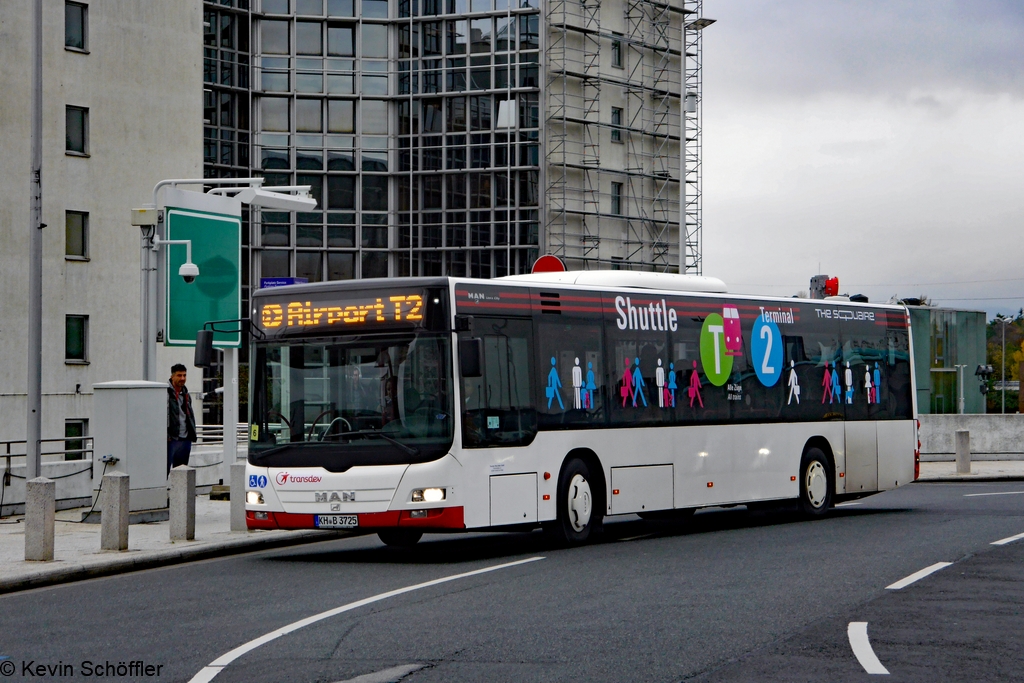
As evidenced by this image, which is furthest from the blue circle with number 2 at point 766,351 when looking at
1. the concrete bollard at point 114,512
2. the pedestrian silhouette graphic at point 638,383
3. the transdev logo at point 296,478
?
the concrete bollard at point 114,512

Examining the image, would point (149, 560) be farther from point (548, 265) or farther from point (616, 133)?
point (616, 133)

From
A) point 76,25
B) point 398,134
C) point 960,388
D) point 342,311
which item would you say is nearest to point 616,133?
point 398,134

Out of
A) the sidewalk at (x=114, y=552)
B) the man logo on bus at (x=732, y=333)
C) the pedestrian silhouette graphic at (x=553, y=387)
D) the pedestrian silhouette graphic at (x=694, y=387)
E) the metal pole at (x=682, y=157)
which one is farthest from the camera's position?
the metal pole at (x=682, y=157)

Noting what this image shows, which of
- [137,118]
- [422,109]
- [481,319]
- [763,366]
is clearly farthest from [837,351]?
[422,109]

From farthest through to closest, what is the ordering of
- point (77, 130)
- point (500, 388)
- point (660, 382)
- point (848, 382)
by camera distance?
point (77, 130), point (848, 382), point (660, 382), point (500, 388)

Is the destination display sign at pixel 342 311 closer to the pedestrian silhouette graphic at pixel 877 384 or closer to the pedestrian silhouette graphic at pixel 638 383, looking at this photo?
the pedestrian silhouette graphic at pixel 638 383

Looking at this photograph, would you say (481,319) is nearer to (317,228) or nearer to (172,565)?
(172,565)

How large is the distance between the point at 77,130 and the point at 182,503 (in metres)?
32.7

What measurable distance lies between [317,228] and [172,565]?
57459 millimetres

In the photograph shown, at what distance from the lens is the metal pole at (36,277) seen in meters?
16.5

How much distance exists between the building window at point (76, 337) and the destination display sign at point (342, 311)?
108 ft

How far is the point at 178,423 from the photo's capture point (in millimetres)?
19172

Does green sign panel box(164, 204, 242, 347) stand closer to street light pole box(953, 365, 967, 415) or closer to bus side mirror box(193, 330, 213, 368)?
bus side mirror box(193, 330, 213, 368)

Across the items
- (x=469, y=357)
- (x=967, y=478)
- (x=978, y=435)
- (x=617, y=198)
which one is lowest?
(x=967, y=478)
